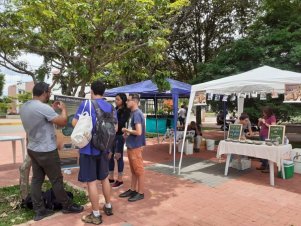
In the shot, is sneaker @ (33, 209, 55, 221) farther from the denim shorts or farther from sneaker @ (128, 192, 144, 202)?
sneaker @ (128, 192, 144, 202)

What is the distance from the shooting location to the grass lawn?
4.43 meters

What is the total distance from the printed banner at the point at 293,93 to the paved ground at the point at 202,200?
72.2 inches

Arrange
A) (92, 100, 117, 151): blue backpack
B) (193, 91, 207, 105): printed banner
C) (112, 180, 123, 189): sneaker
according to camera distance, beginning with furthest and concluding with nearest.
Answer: (193, 91, 207, 105): printed banner → (112, 180, 123, 189): sneaker → (92, 100, 117, 151): blue backpack

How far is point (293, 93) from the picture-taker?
625 centimetres

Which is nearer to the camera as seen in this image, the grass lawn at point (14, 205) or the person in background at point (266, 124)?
the grass lawn at point (14, 205)

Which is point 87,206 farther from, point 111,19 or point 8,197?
point 111,19

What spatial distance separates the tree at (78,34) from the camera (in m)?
5.11

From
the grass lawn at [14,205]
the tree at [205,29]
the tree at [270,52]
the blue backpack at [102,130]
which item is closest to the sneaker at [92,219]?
the grass lawn at [14,205]

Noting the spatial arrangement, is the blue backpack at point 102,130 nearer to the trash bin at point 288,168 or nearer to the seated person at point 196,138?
the trash bin at point 288,168

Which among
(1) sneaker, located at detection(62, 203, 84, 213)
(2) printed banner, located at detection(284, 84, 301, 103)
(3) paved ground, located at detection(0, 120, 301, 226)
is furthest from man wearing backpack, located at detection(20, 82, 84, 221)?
(2) printed banner, located at detection(284, 84, 301, 103)

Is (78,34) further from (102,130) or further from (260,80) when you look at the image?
(260,80)

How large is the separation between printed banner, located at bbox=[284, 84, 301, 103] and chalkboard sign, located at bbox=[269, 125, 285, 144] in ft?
3.19

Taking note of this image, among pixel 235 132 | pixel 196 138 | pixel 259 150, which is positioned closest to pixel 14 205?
pixel 259 150

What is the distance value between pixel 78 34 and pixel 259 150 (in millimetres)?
4445
